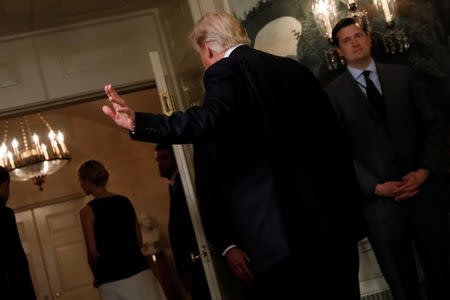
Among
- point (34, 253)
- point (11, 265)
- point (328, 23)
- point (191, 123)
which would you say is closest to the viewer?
point (191, 123)

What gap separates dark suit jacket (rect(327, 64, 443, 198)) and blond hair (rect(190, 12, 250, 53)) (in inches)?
49.6

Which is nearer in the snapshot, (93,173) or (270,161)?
(270,161)

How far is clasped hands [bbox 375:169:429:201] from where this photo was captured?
3.16 m

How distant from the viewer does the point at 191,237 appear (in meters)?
4.08

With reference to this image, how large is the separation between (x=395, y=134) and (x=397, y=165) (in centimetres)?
15

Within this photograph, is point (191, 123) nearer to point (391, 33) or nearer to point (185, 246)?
point (391, 33)

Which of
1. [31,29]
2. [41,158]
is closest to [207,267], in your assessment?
[31,29]

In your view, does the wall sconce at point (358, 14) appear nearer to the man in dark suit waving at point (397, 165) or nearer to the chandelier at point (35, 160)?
the man in dark suit waving at point (397, 165)

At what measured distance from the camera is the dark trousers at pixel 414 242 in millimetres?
3148

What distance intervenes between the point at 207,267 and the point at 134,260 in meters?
0.67

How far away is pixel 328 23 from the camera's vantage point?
11.4 feet

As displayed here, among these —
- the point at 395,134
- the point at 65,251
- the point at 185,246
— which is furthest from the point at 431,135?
the point at 65,251

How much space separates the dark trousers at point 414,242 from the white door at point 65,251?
512 cm

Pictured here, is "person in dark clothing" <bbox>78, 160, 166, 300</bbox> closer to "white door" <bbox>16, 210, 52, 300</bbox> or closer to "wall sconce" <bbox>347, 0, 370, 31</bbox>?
"wall sconce" <bbox>347, 0, 370, 31</bbox>
